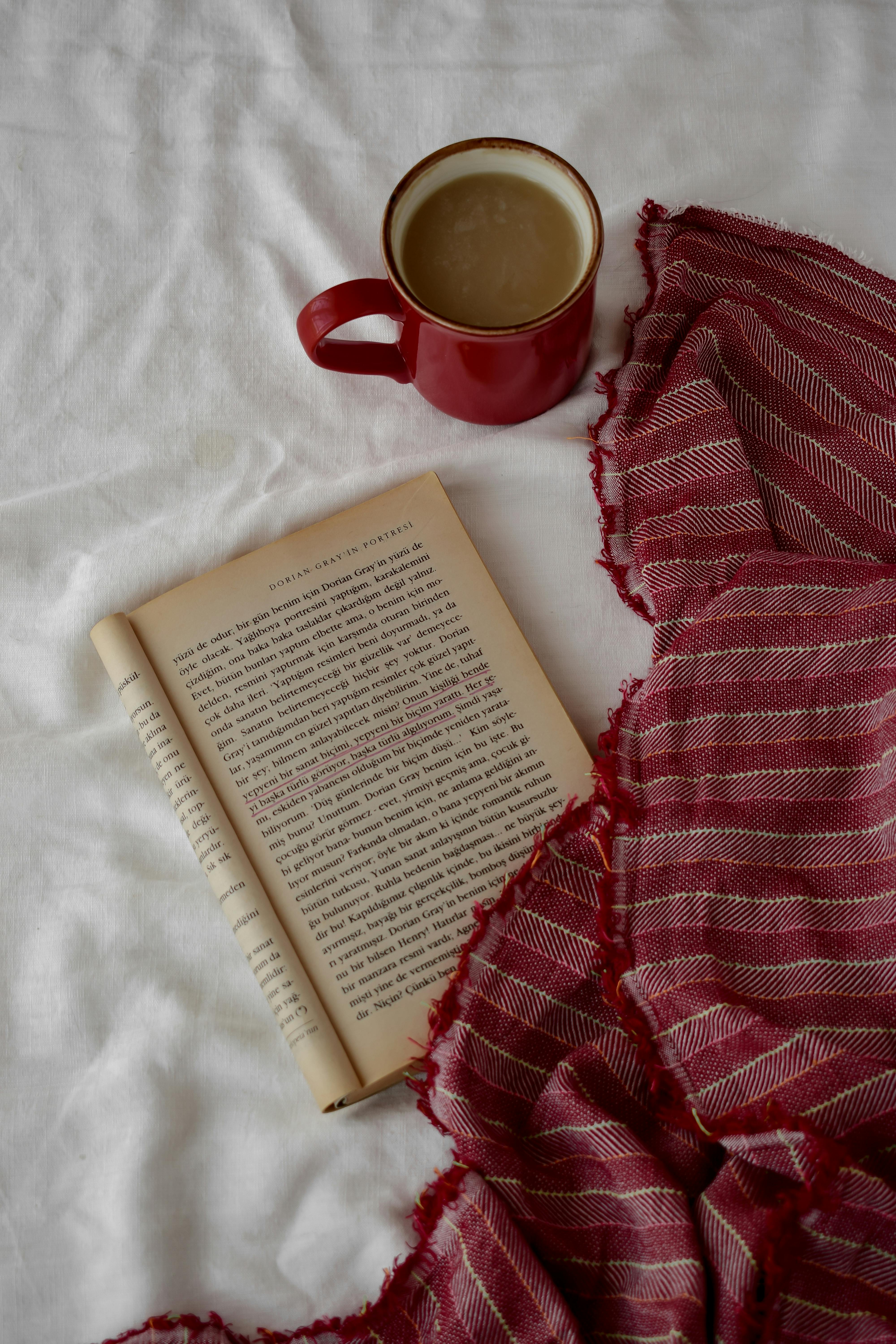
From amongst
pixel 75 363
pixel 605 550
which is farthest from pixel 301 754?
pixel 75 363

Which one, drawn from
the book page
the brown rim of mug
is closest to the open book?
the book page

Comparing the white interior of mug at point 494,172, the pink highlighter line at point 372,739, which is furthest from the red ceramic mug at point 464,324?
the pink highlighter line at point 372,739

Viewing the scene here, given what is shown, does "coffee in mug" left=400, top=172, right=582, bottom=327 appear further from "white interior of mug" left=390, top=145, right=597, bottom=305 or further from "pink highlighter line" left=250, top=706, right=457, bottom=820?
"pink highlighter line" left=250, top=706, right=457, bottom=820

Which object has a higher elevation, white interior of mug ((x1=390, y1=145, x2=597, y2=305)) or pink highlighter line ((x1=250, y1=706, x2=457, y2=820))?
white interior of mug ((x1=390, y1=145, x2=597, y2=305))

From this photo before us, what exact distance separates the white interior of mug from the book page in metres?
0.16

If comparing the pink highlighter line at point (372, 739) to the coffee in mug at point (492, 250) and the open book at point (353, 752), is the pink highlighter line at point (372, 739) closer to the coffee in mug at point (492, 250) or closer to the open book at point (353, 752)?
the open book at point (353, 752)

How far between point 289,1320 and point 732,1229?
26cm

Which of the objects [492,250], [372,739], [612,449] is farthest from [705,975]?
[492,250]

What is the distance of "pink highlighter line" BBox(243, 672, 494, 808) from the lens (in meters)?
0.61

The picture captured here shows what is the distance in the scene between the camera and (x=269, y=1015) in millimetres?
610

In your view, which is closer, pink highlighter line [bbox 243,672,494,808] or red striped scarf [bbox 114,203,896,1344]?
red striped scarf [bbox 114,203,896,1344]

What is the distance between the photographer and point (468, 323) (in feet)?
1.99

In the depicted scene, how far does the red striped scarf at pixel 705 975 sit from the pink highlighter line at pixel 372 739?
0.33 ft

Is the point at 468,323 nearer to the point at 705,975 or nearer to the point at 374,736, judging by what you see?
the point at 374,736
